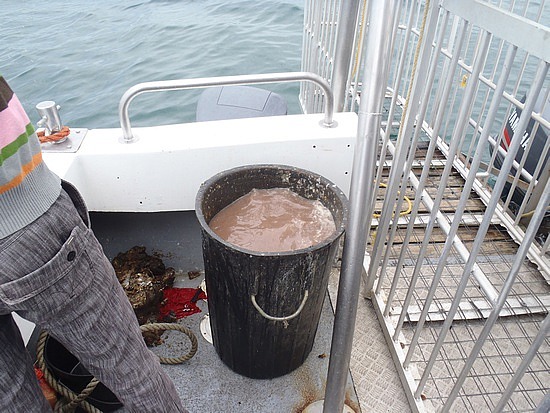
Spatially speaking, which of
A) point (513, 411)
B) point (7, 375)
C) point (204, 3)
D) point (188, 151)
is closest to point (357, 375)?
point (513, 411)

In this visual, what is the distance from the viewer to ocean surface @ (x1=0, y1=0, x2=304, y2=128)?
5.96m

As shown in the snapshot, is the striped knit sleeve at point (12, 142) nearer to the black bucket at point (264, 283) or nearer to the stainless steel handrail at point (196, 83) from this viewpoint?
the black bucket at point (264, 283)

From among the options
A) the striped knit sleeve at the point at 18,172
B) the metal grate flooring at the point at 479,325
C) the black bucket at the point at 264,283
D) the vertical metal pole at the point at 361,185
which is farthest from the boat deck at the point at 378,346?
the striped knit sleeve at the point at 18,172

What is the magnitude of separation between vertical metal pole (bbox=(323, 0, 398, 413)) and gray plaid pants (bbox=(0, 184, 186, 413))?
594 mm

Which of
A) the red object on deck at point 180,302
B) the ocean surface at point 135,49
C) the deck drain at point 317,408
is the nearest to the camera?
the deck drain at point 317,408

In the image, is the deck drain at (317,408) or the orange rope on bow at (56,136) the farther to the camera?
the orange rope on bow at (56,136)

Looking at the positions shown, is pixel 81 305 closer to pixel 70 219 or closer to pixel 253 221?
pixel 70 219

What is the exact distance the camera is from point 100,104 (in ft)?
19.1

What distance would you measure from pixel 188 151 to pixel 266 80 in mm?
475

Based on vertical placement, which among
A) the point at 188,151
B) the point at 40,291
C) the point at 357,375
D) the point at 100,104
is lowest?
the point at 100,104

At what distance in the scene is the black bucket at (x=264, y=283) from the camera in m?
1.51

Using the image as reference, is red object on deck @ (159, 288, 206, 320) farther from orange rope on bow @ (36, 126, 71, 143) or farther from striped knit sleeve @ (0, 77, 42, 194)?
striped knit sleeve @ (0, 77, 42, 194)

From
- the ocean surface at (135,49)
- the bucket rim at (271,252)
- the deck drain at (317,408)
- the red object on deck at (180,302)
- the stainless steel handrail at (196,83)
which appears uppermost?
the stainless steel handrail at (196,83)

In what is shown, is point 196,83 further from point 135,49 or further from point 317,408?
point 135,49
